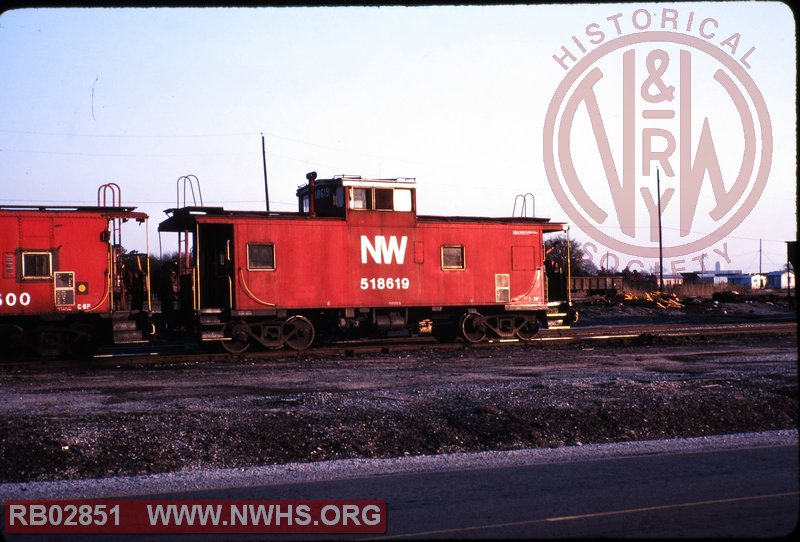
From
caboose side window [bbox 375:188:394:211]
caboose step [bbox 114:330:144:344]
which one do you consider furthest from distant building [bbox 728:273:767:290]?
caboose step [bbox 114:330:144:344]

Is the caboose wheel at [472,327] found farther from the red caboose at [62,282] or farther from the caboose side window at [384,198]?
the red caboose at [62,282]

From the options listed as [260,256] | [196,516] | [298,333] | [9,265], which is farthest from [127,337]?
[196,516]

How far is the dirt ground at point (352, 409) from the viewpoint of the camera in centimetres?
970

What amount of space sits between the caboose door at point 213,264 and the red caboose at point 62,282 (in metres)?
2.06

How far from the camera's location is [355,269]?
2223 cm

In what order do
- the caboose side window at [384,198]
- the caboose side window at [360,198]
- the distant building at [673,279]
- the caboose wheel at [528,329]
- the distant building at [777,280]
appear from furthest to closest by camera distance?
1. the distant building at [777,280]
2. the distant building at [673,279]
3. the caboose wheel at [528,329]
4. the caboose side window at [384,198]
5. the caboose side window at [360,198]

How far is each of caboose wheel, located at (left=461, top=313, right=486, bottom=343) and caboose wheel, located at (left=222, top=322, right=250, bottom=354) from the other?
6.43 m

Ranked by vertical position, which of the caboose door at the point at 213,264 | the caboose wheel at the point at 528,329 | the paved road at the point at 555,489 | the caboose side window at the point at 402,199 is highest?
the caboose side window at the point at 402,199

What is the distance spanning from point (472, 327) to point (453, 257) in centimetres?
226

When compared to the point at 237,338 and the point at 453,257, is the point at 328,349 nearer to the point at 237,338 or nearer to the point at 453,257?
the point at 237,338

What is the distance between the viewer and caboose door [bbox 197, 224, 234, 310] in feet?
70.6

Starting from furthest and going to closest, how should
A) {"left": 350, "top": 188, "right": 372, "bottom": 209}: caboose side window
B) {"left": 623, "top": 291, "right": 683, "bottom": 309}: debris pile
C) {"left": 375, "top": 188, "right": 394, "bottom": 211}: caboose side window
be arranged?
{"left": 623, "top": 291, "right": 683, "bottom": 309}: debris pile → {"left": 375, "top": 188, "right": 394, "bottom": 211}: caboose side window → {"left": 350, "top": 188, "right": 372, "bottom": 209}: caboose side window

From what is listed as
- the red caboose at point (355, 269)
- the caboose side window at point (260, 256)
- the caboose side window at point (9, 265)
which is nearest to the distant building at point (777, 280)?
the red caboose at point (355, 269)

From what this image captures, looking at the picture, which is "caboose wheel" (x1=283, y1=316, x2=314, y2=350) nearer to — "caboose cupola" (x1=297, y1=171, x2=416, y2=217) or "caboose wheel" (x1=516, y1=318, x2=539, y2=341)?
"caboose cupola" (x1=297, y1=171, x2=416, y2=217)
